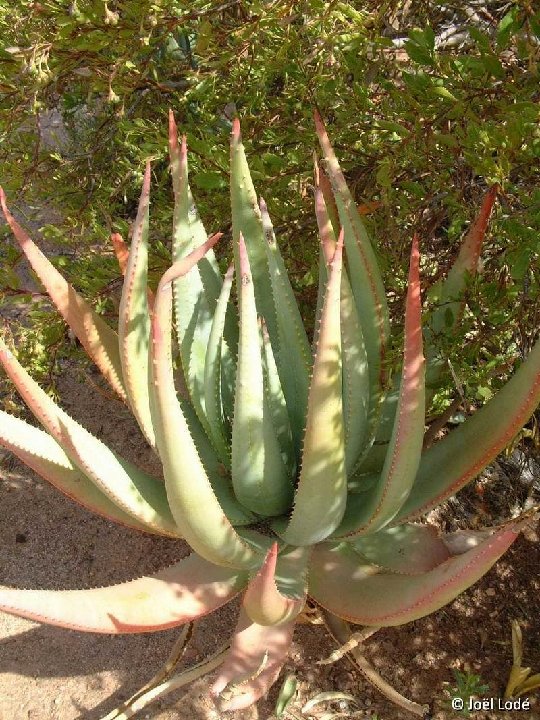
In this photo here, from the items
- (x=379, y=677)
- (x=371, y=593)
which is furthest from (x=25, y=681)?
(x=371, y=593)

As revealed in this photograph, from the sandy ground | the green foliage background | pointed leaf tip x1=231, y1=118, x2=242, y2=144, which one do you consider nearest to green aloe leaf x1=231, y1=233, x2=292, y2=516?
pointed leaf tip x1=231, y1=118, x2=242, y2=144

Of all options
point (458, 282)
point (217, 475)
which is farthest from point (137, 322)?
point (458, 282)

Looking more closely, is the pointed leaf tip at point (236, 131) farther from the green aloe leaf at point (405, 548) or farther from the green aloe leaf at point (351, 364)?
the green aloe leaf at point (405, 548)

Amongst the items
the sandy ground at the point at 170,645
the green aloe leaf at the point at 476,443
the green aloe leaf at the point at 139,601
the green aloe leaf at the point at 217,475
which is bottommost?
the sandy ground at the point at 170,645

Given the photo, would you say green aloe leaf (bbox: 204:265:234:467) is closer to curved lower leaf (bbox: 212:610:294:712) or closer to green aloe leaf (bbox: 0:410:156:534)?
green aloe leaf (bbox: 0:410:156:534)

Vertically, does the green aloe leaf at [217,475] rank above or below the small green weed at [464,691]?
above

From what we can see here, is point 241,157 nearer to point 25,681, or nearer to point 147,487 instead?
point 147,487

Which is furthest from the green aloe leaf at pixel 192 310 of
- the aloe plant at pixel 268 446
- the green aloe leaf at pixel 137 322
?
the green aloe leaf at pixel 137 322
